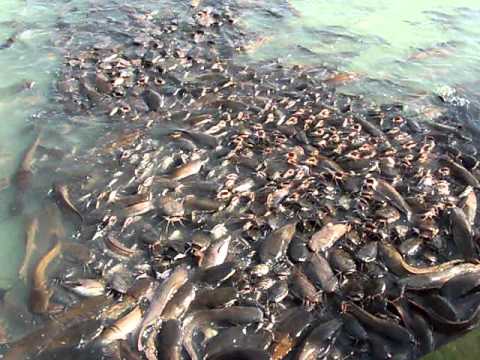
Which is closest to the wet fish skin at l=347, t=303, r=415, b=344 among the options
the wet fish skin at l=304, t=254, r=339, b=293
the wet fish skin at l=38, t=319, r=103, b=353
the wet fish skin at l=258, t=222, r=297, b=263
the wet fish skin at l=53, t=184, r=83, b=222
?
the wet fish skin at l=304, t=254, r=339, b=293

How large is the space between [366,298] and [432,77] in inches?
236

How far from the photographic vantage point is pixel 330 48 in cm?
1021

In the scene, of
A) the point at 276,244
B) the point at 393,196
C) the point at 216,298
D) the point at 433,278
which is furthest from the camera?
the point at 393,196

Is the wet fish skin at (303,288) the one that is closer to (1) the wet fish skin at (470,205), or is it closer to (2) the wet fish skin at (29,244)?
(1) the wet fish skin at (470,205)

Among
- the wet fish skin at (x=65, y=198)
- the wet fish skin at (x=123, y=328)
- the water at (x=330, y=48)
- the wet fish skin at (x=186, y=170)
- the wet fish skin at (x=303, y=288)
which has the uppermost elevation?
the water at (x=330, y=48)

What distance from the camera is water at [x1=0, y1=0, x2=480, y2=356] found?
7.60 m

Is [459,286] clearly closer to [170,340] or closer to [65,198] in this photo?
[170,340]

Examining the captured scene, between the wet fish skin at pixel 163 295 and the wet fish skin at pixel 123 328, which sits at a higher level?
the wet fish skin at pixel 163 295

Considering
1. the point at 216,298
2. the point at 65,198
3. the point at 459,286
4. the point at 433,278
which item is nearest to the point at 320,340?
the point at 216,298

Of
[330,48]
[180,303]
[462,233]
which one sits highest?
[330,48]

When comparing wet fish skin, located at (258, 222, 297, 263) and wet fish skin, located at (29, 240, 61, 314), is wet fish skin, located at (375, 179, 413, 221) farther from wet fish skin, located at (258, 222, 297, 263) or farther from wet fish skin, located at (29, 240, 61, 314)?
wet fish skin, located at (29, 240, 61, 314)

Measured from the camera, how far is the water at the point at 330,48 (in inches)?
299

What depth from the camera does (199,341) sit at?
442 cm

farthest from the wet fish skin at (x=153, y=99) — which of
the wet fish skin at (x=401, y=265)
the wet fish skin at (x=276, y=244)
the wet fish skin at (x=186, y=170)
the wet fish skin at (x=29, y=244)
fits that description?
the wet fish skin at (x=401, y=265)
